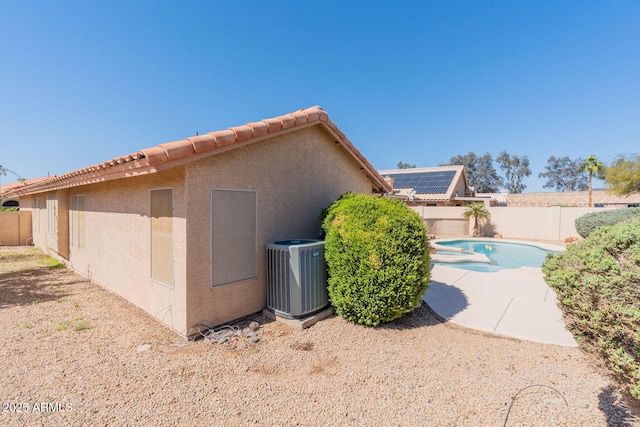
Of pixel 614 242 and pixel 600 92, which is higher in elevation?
pixel 600 92

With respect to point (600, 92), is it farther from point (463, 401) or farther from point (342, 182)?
point (463, 401)

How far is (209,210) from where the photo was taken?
5.94 meters

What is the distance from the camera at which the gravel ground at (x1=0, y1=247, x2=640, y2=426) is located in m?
3.67

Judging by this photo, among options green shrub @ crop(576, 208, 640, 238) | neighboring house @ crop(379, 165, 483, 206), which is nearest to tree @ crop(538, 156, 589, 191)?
neighboring house @ crop(379, 165, 483, 206)

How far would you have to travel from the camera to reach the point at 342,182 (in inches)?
398

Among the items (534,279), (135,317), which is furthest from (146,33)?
(534,279)

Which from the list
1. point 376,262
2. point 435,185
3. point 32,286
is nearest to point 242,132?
point 376,262

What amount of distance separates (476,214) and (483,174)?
2294 inches

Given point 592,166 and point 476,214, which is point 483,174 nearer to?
point 592,166

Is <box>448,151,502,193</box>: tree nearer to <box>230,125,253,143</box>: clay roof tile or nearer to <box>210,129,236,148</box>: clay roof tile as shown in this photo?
<box>230,125,253,143</box>: clay roof tile

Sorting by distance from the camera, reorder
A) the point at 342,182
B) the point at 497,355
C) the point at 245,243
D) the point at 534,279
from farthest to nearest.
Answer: the point at 534,279 → the point at 342,182 → the point at 245,243 → the point at 497,355

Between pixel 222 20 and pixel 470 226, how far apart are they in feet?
84.2

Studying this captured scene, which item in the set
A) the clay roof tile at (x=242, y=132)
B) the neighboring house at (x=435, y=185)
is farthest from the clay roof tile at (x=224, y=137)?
the neighboring house at (x=435, y=185)

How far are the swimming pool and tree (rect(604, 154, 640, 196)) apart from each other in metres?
14.8
